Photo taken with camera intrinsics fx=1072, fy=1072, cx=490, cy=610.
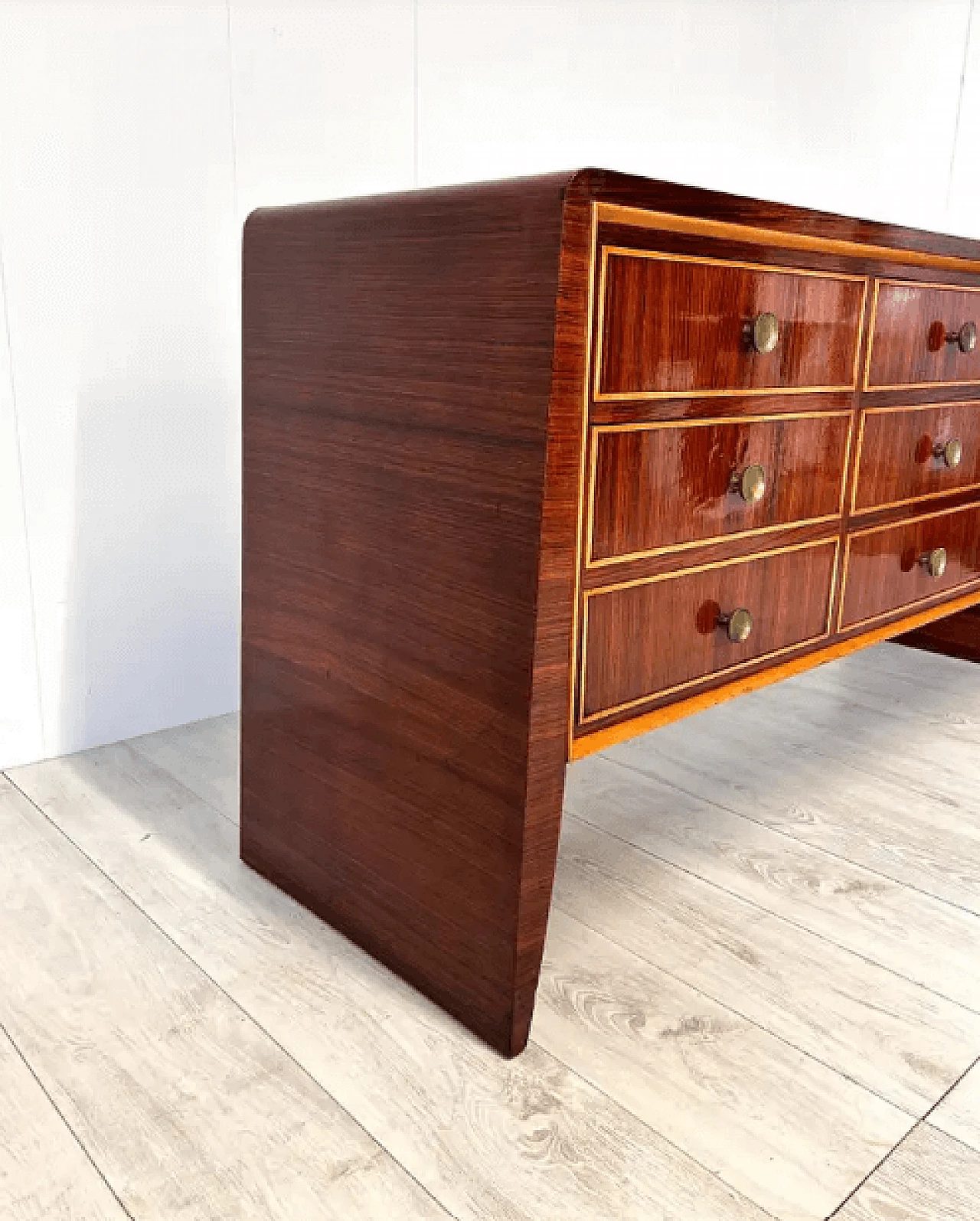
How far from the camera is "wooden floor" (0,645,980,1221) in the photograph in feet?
2.30

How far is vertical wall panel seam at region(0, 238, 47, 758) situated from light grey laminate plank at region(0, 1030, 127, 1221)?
0.61 m

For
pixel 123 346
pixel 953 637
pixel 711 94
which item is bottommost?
pixel 953 637

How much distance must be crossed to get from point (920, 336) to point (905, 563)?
0.26 metres

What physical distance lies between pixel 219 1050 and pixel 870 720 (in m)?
1.05

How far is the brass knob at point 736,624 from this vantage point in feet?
3.15

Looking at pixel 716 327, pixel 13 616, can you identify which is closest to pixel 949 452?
pixel 716 327

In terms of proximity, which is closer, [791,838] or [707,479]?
[707,479]

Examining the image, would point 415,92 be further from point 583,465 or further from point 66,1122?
point 66,1122

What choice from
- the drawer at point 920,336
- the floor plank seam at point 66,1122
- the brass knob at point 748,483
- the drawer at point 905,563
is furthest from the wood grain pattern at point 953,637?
the floor plank seam at point 66,1122

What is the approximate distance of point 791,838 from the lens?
3.88ft

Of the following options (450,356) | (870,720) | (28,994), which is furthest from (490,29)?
(28,994)

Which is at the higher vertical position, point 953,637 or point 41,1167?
point 953,637

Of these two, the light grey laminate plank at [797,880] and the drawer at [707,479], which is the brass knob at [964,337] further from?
the light grey laminate plank at [797,880]

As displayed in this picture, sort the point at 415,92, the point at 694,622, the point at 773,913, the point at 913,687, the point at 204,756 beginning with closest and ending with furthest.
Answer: the point at 694,622 → the point at 773,913 → the point at 204,756 → the point at 415,92 → the point at 913,687
